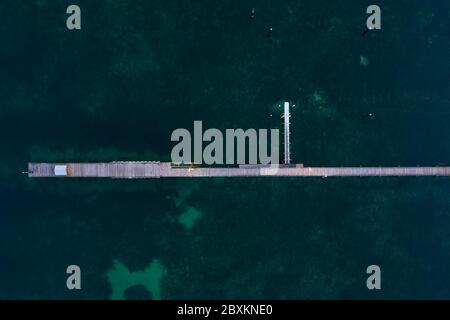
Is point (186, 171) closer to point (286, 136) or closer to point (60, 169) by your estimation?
point (286, 136)

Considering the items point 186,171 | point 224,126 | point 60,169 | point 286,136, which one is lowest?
point 186,171

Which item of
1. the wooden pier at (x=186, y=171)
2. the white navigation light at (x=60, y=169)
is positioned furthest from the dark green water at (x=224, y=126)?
the white navigation light at (x=60, y=169)

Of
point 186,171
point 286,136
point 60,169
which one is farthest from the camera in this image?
point 286,136

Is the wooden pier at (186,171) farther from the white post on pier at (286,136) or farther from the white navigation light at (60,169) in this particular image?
the white post on pier at (286,136)

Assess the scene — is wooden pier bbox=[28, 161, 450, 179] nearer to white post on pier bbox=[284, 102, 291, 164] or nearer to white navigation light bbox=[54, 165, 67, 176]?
white navigation light bbox=[54, 165, 67, 176]

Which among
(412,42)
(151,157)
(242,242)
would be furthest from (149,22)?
(412,42)

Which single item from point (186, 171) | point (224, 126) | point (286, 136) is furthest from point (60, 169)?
point (286, 136)
